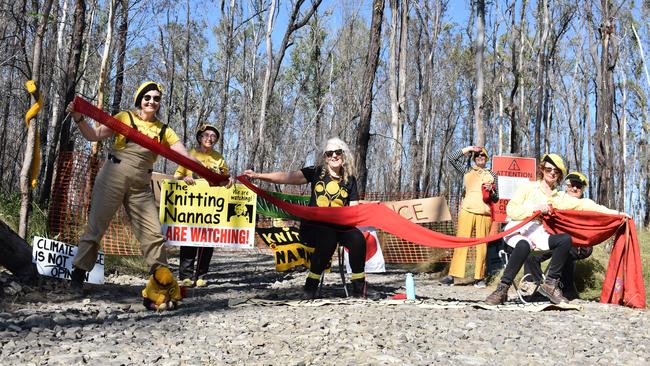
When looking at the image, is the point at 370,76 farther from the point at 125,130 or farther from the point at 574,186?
the point at 125,130

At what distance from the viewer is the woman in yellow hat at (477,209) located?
319 inches

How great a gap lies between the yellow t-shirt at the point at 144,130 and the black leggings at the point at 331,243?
1.60 metres

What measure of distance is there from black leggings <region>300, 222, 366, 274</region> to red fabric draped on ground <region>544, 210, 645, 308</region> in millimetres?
2030

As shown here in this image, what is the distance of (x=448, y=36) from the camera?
3909 cm

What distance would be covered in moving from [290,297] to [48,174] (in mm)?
6006

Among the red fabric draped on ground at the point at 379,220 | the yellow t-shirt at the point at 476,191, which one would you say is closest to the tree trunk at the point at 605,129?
the yellow t-shirt at the point at 476,191

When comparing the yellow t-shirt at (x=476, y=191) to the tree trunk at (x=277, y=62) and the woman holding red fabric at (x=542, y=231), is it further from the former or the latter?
the tree trunk at (x=277, y=62)

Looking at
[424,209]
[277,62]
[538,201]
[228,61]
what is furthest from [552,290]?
[228,61]

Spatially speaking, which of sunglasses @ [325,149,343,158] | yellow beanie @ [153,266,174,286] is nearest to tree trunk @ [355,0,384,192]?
sunglasses @ [325,149,343,158]

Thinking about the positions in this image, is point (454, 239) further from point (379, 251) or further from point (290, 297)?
point (379, 251)

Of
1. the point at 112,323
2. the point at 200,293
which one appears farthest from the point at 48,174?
the point at 112,323

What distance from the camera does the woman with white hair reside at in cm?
591

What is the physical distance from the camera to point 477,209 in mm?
8125

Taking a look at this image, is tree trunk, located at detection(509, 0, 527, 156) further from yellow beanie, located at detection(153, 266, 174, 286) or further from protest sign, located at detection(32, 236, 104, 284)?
yellow beanie, located at detection(153, 266, 174, 286)
